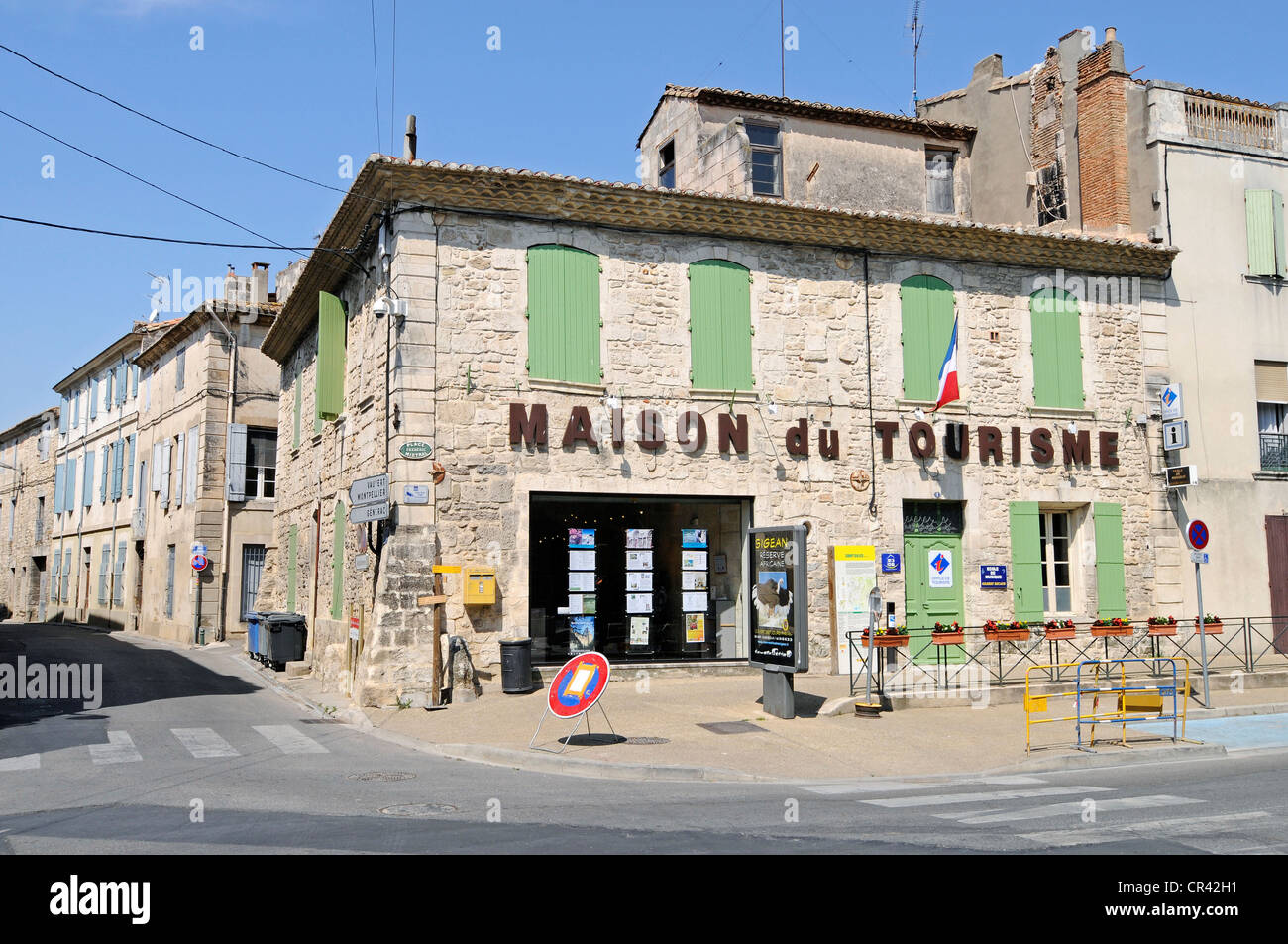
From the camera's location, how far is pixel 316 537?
19672 mm

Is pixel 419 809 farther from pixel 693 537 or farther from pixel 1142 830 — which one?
pixel 693 537

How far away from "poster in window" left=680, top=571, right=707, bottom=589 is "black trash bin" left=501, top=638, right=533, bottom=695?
325 cm

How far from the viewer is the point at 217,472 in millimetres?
27891

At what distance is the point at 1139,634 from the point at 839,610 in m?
5.56

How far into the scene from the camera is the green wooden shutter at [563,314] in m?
15.1

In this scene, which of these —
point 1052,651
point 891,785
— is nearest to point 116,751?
point 891,785

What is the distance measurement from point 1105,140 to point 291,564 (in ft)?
60.9

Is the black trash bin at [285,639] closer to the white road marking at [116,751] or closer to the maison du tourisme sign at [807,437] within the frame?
the maison du tourisme sign at [807,437]

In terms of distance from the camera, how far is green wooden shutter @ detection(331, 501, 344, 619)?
17.1 meters

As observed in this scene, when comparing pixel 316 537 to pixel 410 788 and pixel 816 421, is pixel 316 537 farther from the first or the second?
pixel 410 788

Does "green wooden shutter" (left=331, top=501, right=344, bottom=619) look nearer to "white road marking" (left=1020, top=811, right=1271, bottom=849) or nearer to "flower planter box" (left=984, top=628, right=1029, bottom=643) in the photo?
"flower planter box" (left=984, top=628, right=1029, bottom=643)

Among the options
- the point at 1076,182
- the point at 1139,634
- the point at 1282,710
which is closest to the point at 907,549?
the point at 1139,634

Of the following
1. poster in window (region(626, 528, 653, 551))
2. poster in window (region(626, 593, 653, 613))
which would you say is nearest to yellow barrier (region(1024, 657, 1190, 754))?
poster in window (region(626, 593, 653, 613))

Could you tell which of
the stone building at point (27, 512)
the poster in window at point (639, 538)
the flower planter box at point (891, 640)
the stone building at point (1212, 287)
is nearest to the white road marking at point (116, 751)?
the poster in window at point (639, 538)
